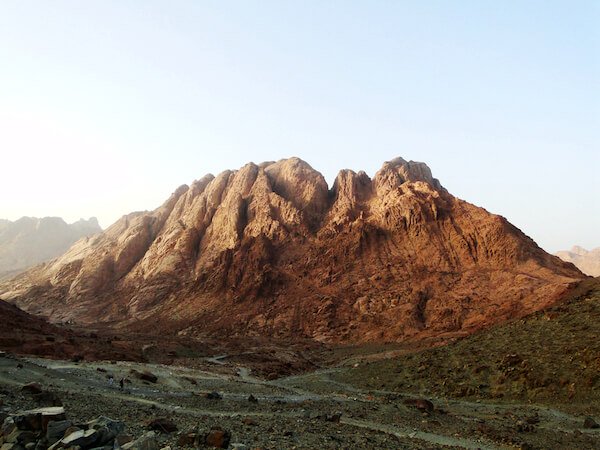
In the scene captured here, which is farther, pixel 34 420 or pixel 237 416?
pixel 237 416

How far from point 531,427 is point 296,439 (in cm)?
1322

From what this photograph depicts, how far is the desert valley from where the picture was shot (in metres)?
17.7

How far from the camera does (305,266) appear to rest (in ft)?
295

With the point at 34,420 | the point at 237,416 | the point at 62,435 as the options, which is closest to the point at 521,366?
the point at 237,416

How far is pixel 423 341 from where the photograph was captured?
57438 millimetres

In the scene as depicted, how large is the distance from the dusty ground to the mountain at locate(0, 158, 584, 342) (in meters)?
33.8

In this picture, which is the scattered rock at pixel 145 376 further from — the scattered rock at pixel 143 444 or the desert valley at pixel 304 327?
the scattered rock at pixel 143 444

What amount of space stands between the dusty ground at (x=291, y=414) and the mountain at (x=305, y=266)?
33781 millimetres

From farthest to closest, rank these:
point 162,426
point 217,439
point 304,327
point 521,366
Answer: point 304,327 → point 521,366 → point 162,426 → point 217,439

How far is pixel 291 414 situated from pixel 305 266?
2753 inches

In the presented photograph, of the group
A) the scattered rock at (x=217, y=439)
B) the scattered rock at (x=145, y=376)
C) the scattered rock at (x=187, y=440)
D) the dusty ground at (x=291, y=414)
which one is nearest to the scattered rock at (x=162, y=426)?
the dusty ground at (x=291, y=414)

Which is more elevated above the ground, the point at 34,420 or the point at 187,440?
the point at 34,420

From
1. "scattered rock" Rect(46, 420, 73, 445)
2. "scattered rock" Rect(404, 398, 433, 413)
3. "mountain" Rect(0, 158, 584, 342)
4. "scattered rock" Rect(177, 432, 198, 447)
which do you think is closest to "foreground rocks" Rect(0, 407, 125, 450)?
"scattered rock" Rect(46, 420, 73, 445)

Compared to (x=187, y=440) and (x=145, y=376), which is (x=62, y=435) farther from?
(x=145, y=376)
